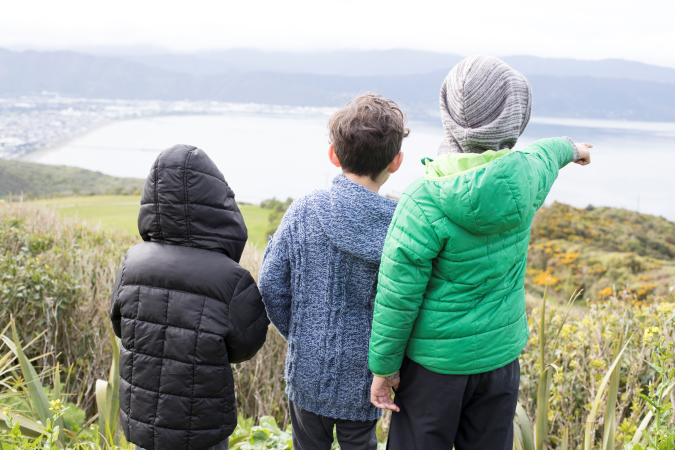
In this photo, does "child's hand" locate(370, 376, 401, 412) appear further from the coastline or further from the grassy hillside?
the coastline

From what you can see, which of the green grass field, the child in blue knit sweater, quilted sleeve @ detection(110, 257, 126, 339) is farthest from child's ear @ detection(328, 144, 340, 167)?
the green grass field

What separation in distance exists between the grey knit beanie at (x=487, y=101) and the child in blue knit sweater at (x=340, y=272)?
0.24 meters

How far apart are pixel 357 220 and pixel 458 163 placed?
38cm

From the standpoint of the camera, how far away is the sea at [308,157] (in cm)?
1307

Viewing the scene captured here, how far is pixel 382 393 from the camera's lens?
1437mm

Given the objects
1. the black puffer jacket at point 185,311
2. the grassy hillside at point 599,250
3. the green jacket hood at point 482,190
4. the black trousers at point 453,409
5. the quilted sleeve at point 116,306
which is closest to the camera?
the green jacket hood at point 482,190

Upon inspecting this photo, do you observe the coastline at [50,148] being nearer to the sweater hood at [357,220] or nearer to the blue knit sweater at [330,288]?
the blue knit sweater at [330,288]

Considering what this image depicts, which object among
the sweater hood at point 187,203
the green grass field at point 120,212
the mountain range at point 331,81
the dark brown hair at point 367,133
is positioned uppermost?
the mountain range at point 331,81

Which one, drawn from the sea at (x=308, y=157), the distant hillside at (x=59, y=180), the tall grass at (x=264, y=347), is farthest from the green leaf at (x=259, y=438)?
the distant hillside at (x=59, y=180)

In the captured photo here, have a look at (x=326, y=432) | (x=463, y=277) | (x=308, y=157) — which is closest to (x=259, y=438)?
(x=326, y=432)

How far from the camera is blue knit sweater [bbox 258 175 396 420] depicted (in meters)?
1.44

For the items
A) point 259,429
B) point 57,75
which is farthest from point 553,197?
point 57,75

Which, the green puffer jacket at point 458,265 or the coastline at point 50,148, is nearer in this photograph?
the green puffer jacket at point 458,265

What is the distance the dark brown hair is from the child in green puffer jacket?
17cm
